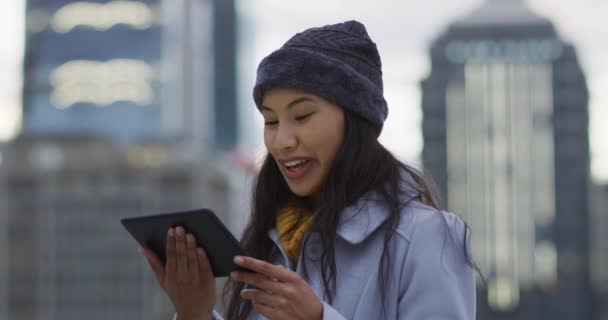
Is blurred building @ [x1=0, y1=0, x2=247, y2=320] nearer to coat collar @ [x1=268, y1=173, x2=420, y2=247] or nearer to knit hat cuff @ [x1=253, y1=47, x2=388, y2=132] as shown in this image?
knit hat cuff @ [x1=253, y1=47, x2=388, y2=132]

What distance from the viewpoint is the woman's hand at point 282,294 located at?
256 cm

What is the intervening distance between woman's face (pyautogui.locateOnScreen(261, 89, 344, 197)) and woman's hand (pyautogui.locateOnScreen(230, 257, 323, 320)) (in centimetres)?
43

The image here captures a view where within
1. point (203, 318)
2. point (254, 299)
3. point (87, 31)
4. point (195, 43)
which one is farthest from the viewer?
point (195, 43)

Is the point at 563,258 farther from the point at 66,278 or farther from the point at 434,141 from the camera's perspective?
the point at 66,278

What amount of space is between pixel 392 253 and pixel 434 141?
4554 inches

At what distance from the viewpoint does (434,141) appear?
386ft

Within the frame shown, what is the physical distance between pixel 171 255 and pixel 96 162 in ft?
315

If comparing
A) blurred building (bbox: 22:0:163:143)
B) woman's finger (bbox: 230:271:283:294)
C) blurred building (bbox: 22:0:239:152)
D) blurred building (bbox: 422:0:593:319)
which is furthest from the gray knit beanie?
blurred building (bbox: 422:0:593:319)

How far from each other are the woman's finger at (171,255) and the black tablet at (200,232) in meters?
0.02

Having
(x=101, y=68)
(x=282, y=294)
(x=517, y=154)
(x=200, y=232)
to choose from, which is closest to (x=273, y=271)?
(x=282, y=294)

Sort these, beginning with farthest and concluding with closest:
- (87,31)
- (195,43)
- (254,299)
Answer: (195,43) < (87,31) < (254,299)

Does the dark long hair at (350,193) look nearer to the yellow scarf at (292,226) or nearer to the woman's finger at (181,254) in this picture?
the yellow scarf at (292,226)

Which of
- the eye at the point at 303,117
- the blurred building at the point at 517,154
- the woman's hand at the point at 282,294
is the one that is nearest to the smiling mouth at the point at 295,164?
the eye at the point at 303,117

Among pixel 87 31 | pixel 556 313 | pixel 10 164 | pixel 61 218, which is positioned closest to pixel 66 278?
pixel 61 218
